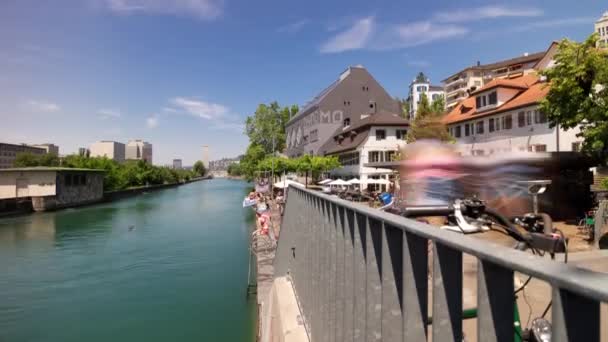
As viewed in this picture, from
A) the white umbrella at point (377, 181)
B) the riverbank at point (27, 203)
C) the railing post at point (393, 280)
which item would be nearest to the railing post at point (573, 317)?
the railing post at point (393, 280)

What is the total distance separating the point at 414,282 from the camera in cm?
159

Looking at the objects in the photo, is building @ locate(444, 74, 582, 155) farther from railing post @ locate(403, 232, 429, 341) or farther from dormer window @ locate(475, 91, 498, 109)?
railing post @ locate(403, 232, 429, 341)

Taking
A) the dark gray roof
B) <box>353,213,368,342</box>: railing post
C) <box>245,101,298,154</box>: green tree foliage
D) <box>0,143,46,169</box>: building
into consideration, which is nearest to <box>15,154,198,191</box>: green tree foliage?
<box>245,101,298,154</box>: green tree foliage

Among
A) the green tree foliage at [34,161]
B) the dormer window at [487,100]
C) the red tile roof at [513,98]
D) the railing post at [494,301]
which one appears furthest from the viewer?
the green tree foliage at [34,161]

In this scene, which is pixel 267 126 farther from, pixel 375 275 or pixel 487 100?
pixel 375 275

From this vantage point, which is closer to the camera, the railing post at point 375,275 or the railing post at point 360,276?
the railing post at point 375,275

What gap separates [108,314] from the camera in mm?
14570

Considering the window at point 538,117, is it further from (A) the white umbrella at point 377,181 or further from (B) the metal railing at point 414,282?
(B) the metal railing at point 414,282

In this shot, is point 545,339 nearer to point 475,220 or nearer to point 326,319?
point 475,220

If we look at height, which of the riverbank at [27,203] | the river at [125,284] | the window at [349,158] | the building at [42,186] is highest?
the window at [349,158]

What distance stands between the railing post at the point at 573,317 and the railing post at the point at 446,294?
0.44 m

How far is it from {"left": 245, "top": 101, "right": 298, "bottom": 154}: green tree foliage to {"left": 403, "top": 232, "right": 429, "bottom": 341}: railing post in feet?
247

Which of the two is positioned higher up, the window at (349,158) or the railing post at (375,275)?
the window at (349,158)

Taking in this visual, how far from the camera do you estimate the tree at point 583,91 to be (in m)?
13.2
